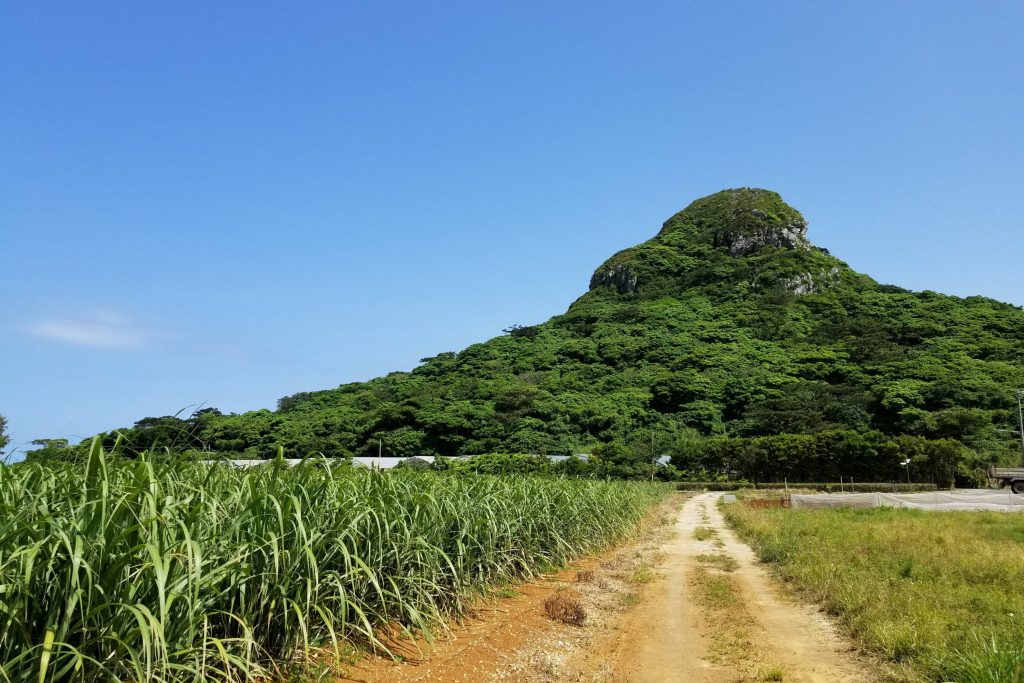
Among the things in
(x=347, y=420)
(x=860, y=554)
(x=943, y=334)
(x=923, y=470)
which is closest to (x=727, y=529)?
(x=860, y=554)

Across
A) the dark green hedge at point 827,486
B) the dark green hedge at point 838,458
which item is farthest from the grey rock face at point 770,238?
the dark green hedge at point 827,486

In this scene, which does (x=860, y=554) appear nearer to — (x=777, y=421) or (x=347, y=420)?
(x=777, y=421)

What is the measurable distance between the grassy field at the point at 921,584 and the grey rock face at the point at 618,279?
9080 centimetres

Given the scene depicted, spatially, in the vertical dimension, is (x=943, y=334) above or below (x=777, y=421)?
above

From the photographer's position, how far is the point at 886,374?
6575cm

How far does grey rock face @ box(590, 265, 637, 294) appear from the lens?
10738 cm

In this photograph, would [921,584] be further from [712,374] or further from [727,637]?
[712,374]

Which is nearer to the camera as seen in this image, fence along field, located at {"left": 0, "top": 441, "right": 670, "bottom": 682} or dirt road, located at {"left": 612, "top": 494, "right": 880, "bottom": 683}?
fence along field, located at {"left": 0, "top": 441, "right": 670, "bottom": 682}

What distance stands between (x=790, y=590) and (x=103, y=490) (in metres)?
8.57

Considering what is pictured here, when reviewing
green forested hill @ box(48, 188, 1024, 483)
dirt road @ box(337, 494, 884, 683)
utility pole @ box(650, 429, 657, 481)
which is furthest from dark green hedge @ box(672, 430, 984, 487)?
dirt road @ box(337, 494, 884, 683)

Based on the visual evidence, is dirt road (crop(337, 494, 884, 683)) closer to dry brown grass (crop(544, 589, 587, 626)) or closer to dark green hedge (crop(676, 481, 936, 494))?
dry brown grass (crop(544, 589, 587, 626))

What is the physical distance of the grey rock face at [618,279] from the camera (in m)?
107

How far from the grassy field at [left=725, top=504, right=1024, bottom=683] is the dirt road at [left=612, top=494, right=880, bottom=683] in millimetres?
368

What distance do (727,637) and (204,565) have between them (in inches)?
204
